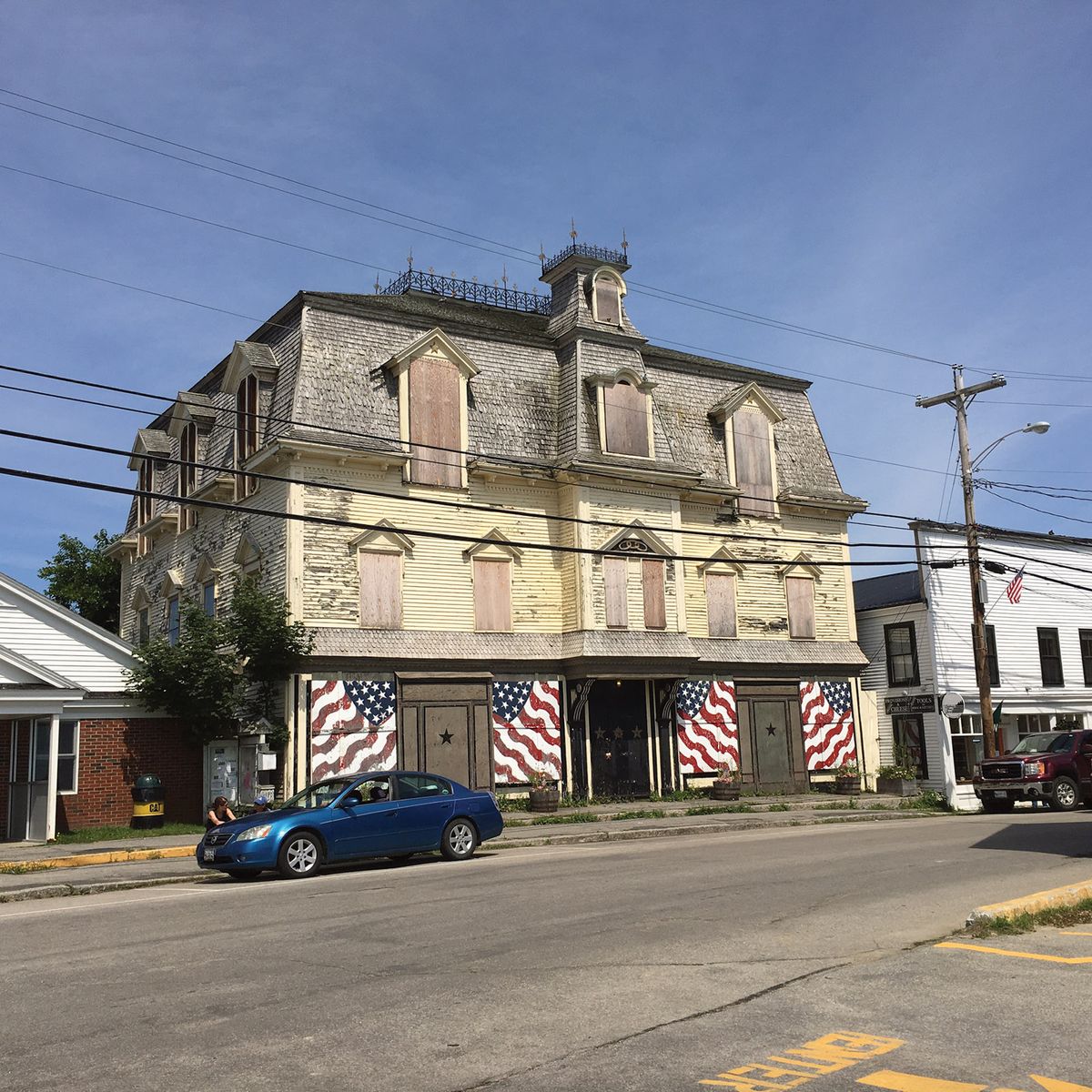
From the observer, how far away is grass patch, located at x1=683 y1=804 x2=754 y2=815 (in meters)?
26.1

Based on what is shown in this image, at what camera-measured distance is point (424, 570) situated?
27844mm

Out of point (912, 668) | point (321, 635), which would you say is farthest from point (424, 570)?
point (912, 668)

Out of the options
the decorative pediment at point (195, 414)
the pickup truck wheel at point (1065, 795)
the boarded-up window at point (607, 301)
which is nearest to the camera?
the pickup truck wheel at point (1065, 795)

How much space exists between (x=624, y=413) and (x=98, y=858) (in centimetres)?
1725

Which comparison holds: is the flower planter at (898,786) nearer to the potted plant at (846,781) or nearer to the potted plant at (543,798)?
the potted plant at (846,781)

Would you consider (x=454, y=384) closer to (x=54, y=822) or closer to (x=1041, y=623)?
(x=54, y=822)

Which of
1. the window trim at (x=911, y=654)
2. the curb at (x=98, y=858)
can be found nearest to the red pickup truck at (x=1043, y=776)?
the window trim at (x=911, y=654)

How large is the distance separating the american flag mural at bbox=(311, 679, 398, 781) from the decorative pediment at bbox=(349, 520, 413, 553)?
3081mm

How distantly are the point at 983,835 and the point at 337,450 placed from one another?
15.8 metres

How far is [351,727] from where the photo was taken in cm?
2623

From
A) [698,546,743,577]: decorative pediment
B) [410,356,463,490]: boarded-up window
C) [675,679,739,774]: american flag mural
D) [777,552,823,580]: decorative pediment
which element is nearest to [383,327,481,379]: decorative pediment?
[410,356,463,490]: boarded-up window

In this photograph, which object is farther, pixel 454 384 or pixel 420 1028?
pixel 454 384

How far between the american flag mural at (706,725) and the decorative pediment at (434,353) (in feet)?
33.5

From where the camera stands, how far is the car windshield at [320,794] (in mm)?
16438
